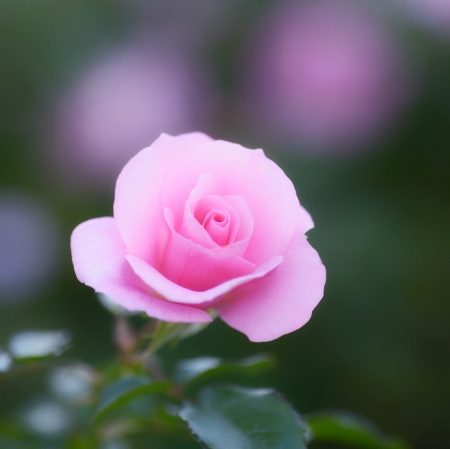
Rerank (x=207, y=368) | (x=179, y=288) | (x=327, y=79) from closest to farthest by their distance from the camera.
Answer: (x=179, y=288) < (x=207, y=368) < (x=327, y=79)

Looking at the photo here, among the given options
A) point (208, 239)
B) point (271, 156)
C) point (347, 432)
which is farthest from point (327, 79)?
point (208, 239)

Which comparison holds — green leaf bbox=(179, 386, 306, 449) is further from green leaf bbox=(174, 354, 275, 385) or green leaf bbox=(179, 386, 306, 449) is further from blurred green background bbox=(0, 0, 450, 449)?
blurred green background bbox=(0, 0, 450, 449)

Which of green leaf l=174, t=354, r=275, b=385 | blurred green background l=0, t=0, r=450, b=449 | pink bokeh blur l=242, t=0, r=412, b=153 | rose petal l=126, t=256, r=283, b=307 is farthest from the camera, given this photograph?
pink bokeh blur l=242, t=0, r=412, b=153

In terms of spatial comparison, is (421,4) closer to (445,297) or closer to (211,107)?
(211,107)

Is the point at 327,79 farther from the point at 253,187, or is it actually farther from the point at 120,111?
the point at 253,187

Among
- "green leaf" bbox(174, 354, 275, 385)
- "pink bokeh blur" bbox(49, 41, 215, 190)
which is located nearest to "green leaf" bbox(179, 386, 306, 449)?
"green leaf" bbox(174, 354, 275, 385)

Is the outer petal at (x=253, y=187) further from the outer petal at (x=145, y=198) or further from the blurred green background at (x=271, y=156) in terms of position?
the blurred green background at (x=271, y=156)
